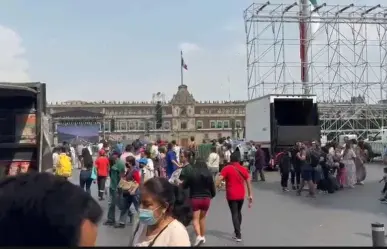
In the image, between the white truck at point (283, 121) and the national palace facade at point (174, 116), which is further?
the national palace facade at point (174, 116)

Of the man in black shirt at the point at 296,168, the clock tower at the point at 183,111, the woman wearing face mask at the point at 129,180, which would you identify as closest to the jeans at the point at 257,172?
the man in black shirt at the point at 296,168

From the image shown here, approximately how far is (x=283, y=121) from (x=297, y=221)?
1477 centimetres

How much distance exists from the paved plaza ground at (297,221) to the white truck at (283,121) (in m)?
7.18

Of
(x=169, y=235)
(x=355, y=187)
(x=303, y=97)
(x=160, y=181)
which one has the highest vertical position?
(x=303, y=97)

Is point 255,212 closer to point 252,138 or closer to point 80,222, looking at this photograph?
point 80,222

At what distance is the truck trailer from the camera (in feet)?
27.5

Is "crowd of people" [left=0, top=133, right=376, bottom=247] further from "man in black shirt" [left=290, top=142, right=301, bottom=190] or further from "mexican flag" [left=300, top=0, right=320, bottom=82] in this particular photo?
"mexican flag" [left=300, top=0, right=320, bottom=82]

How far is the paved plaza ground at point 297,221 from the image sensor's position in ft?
29.3

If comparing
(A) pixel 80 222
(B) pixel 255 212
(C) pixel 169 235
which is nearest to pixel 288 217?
(B) pixel 255 212

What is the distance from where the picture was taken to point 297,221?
36.1 ft

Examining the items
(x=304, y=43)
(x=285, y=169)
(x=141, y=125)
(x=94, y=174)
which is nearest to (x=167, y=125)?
(x=141, y=125)

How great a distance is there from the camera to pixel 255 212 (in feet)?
41.1

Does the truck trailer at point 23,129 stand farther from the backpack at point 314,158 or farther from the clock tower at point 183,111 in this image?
the clock tower at point 183,111

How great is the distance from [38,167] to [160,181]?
483 centimetres
